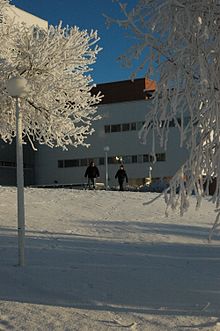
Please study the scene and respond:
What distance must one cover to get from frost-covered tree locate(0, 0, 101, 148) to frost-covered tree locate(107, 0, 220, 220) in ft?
36.5

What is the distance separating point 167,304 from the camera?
5945 mm

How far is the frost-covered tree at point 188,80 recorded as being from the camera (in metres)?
4.14

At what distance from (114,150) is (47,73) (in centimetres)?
4054

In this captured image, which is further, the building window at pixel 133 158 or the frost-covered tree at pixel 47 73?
the building window at pixel 133 158

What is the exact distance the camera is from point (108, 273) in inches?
302

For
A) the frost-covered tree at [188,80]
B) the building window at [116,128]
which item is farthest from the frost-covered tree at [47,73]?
the building window at [116,128]

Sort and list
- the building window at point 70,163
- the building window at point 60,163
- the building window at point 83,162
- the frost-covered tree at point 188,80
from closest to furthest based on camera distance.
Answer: the frost-covered tree at point 188,80 → the building window at point 83,162 → the building window at point 70,163 → the building window at point 60,163

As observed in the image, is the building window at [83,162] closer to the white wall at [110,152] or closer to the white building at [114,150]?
the white building at [114,150]

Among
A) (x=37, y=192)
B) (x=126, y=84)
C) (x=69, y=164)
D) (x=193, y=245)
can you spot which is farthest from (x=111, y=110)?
(x=193, y=245)

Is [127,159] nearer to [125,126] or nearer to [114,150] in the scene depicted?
[114,150]

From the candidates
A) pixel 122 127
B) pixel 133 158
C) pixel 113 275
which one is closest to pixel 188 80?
pixel 113 275

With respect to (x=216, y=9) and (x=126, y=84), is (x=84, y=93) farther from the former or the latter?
(x=126, y=84)

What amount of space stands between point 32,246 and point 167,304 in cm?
443

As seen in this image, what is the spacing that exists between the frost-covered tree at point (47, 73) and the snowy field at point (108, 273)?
3011 mm
